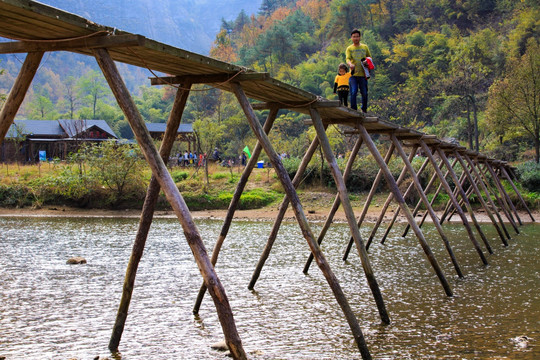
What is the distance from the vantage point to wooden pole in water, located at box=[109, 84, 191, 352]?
8531 mm

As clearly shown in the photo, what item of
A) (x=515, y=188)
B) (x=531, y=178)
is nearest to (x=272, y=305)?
(x=515, y=188)

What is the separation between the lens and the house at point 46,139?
53.9 meters

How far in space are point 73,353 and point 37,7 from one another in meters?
5.36

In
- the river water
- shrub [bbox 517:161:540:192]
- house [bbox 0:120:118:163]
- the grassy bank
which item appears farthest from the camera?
house [bbox 0:120:118:163]

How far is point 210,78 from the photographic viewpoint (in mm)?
9375

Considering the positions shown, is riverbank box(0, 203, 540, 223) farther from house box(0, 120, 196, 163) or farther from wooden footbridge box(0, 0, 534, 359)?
wooden footbridge box(0, 0, 534, 359)

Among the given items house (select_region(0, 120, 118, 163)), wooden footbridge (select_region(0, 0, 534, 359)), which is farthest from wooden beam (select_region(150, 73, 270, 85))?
house (select_region(0, 120, 118, 163))

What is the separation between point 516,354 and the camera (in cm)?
859

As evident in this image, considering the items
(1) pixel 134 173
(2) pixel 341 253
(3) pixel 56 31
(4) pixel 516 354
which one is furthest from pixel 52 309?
(1) pixel 134 173

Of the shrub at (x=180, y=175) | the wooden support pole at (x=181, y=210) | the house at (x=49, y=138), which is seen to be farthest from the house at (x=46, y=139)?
the wooden support pole at (x=181, y=210)

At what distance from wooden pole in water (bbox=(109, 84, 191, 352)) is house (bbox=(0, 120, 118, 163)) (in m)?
43.9

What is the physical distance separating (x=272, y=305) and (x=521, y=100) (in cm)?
3344

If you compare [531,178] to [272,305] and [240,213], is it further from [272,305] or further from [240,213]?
[272,305]

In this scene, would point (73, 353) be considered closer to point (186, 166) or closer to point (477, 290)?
point (477, 290)
